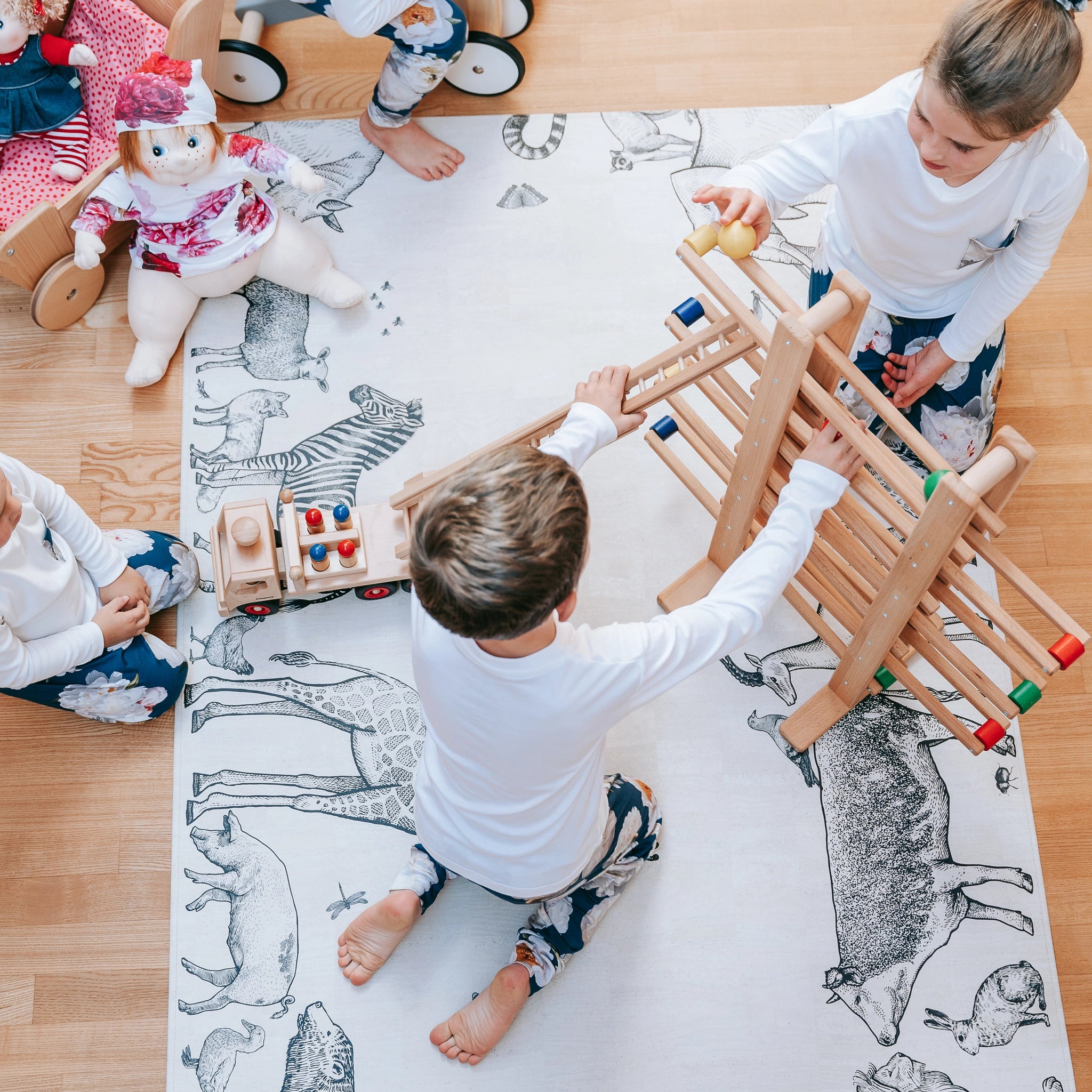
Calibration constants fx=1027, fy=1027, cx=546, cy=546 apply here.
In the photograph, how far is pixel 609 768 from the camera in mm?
1410

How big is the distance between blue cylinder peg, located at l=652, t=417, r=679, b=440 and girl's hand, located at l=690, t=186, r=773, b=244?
356 mm

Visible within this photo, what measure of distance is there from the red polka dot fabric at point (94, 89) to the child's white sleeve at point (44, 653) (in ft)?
2.25

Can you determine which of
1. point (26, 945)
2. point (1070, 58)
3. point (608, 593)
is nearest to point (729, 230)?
point (1070, 58)

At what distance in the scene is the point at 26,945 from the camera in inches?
53.0

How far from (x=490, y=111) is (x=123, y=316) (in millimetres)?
701

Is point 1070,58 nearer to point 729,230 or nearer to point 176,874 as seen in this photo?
point 729,230

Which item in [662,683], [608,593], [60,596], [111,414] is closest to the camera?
[662,683]

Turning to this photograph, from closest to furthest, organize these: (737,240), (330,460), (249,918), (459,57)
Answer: (737,240), (249,918), (330,460), (459,57)

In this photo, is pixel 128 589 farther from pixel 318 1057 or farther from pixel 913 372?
pixel 913 372

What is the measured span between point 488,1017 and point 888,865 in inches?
22.0

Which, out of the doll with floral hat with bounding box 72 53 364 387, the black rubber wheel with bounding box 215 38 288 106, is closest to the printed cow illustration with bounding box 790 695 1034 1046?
the doll with floral hat with bounding box 72 53 364 387

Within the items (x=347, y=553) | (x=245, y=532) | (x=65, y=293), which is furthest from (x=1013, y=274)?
(x=65, y=293)

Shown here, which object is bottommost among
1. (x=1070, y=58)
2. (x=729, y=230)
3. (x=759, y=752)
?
(x=759, y=752)

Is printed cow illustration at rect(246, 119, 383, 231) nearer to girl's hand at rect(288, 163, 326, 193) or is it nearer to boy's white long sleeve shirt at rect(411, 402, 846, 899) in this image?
girl's hand at rect(288, 163, 326, 193)
